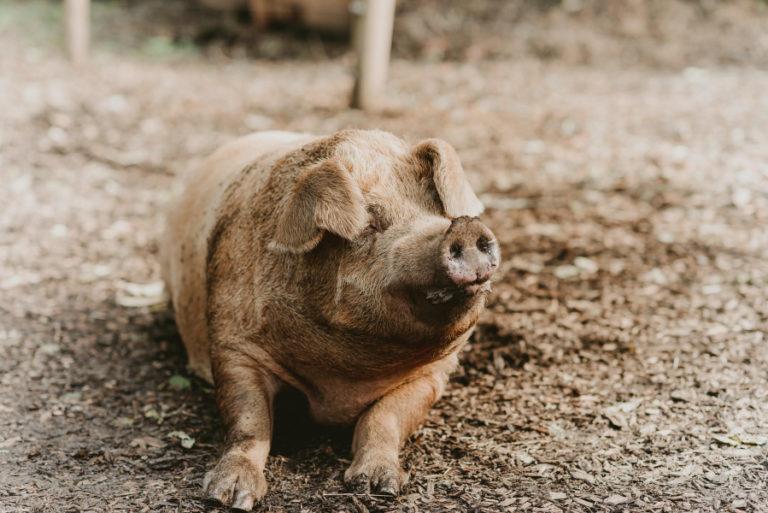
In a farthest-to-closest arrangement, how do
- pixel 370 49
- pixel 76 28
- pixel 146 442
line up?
1. pixel 76 28
2. pixel 370 49
3. pixel 146 442

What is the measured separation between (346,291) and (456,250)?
649 millimetres

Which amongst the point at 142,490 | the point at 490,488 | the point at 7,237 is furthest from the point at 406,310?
the point at 7,237

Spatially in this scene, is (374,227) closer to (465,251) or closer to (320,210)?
(320,210)

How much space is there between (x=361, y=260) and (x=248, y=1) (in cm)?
1048

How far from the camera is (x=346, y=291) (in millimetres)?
3510

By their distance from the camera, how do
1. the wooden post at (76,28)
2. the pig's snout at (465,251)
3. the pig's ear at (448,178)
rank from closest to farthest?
1. the pig's snout at (465,251)
2. the pig's ear at (448,178)
3. the wooden post at (76,28)

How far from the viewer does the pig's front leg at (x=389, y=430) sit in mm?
3645

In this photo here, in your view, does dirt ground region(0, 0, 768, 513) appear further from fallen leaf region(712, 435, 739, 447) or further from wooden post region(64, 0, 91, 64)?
wooden post region(64, 0, 91, 64)

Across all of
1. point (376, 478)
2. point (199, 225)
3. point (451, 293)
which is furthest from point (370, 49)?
point (451, 293)

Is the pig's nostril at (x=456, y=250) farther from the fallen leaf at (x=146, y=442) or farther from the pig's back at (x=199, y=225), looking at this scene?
the fallen leaf at (x=146, y=442)

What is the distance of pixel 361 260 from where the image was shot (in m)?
3.49

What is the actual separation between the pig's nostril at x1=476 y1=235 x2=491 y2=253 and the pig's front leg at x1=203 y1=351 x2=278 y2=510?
56.3 inches

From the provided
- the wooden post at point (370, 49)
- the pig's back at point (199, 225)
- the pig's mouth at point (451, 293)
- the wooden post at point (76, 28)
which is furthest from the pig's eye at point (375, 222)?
the wooden post at point (76, 28)

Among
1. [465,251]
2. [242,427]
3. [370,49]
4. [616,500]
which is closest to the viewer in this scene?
[465,251]
